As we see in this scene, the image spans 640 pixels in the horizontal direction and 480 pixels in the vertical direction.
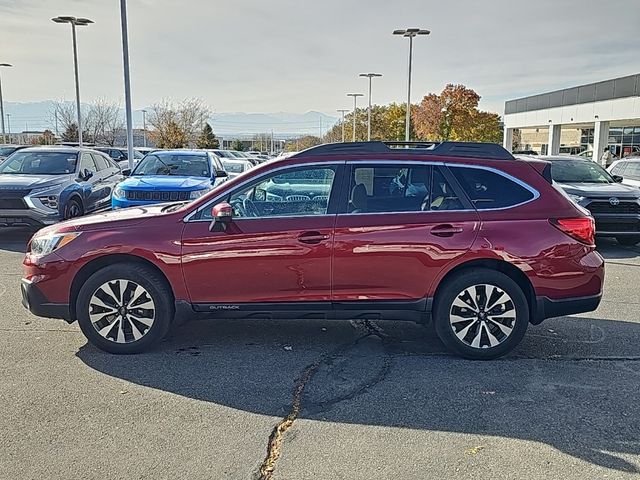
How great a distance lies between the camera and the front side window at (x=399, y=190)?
16.1ft

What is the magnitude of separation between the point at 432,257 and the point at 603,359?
178cm

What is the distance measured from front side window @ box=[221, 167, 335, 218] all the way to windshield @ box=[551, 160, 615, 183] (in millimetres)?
7950

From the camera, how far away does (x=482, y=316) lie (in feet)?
16.0

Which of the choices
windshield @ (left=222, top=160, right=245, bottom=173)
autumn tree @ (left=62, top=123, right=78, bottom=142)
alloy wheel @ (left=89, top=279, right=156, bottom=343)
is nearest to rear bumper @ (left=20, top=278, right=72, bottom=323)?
alloy wheel @ (left=89, top=279, right=156, bottom=343)

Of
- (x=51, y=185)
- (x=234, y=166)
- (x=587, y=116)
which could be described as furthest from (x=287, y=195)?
(x=587, y=116)

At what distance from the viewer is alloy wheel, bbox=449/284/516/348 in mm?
4859

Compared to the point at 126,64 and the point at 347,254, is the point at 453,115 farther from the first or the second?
the point at 347,254

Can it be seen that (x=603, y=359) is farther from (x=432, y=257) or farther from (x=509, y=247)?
(x=432, y=257)

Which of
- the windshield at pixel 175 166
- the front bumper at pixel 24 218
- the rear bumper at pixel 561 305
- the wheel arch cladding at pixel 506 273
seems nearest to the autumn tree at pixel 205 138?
the windshield at pixel 175 166

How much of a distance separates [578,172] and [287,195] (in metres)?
8.99

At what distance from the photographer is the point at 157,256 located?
4.89 m

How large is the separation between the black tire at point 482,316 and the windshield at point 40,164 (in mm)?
9848

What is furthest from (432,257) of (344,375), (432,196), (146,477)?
(146,477)

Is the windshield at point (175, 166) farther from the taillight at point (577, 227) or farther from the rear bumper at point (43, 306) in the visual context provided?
the taillight at point (577, 227)
